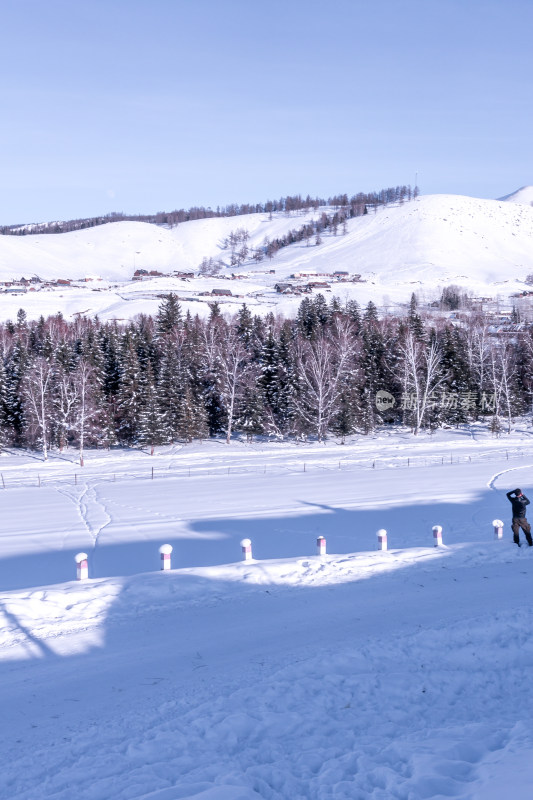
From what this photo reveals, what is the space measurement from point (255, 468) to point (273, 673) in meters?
28.8

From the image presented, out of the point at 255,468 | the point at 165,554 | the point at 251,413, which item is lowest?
the point at 255,468

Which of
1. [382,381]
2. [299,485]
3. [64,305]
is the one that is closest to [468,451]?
[382,381]

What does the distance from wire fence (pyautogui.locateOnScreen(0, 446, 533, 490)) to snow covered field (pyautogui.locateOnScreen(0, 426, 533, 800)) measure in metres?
16.5

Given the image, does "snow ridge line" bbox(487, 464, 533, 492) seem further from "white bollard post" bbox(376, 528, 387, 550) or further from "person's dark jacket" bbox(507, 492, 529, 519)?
"white bollard post" bbox(376, 528, 387, 550)

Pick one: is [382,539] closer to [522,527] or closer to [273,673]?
[522,527]

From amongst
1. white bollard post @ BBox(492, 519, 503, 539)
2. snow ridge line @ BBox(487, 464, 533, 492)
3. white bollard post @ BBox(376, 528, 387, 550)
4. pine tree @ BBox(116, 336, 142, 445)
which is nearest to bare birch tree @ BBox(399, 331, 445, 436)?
snow ridge line @ BBox(487, 464, 533, 492)

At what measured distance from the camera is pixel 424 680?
7668 mm

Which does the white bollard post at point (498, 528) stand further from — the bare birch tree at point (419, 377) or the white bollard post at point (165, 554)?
the bare birch tree at point (419, 377)

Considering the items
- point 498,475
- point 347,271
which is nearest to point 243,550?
point 498,475

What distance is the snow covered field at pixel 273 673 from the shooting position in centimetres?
586

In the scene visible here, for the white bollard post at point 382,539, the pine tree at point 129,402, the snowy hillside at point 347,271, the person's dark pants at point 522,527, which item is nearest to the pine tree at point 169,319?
the pine tree at point 129,402

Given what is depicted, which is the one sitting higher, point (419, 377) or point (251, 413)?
point (419, 377)

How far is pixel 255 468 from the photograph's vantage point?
36.6 metres

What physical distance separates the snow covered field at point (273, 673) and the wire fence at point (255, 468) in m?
16.5
